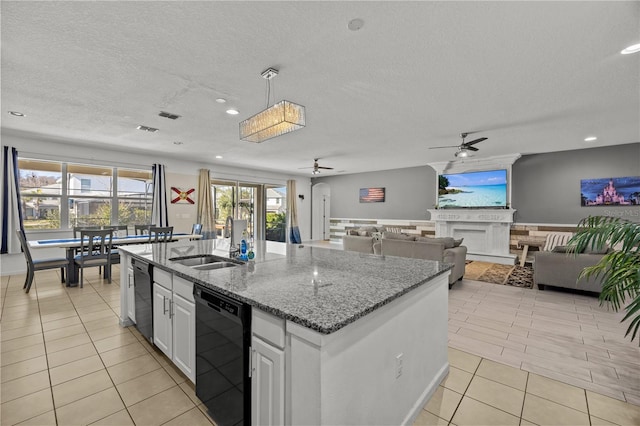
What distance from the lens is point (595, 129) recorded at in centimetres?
441

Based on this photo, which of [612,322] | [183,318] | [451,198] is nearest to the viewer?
[183,318]

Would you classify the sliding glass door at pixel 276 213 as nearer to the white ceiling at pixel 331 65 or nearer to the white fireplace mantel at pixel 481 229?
the white fireplace mantel at pixel 481 229

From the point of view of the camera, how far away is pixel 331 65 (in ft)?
8.08

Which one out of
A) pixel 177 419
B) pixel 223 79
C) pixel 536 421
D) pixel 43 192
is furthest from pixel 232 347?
pixel 43 192

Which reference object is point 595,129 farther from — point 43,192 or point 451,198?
point 43,192

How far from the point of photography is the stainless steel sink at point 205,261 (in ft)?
7.55

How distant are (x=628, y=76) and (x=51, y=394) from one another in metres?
5.42

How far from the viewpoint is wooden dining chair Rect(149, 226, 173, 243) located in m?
4.84

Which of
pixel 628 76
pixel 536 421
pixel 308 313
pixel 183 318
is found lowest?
pixel 536 421

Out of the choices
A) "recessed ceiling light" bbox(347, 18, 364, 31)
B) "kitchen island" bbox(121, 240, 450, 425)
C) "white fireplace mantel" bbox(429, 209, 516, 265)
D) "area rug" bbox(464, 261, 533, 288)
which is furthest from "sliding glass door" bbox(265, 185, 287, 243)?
"recessed ceiling light" bbox(347, 18, 364, 31)

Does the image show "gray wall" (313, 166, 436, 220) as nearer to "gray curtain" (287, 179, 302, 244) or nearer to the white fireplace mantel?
the white fireplace mantel

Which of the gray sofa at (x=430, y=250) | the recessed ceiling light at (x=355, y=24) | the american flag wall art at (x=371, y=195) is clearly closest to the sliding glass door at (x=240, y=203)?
the american flag wall art at (x=371, y=195)

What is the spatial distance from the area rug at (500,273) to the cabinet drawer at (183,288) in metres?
4.90

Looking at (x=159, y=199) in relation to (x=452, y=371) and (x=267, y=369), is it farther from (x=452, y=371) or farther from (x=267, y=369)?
(x=452, y=371)
